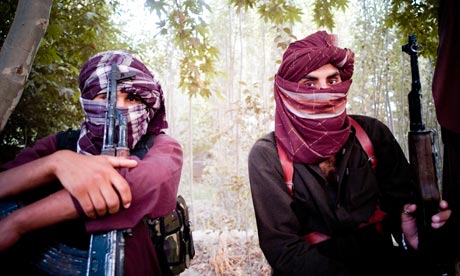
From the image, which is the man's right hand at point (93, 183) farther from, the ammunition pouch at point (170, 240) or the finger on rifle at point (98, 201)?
the ammunition pouch at point (170, 240)

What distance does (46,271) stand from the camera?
142cm

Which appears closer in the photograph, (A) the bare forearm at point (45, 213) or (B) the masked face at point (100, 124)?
(A) the bare forearm at point (45, 213)

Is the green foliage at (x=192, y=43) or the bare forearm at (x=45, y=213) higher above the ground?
the green foliage at (x=192, y=43)

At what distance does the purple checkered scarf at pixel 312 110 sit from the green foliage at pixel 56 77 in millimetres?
2204

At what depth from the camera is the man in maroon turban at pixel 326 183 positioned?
67.6 inches

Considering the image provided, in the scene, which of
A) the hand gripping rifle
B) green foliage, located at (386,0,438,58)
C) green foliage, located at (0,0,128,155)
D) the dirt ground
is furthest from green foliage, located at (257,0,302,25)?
the dirt ground

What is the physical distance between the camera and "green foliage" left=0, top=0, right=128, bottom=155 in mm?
3234

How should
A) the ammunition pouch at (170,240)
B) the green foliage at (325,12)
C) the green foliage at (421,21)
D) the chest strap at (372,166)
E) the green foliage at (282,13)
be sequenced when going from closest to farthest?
the ammunition pouch at (170,240) < the chest strap at (372,166) < the green foliage at (421,21) < the green foliage at (282,13) < the green foliage at (325,12)

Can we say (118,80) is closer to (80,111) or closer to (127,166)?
(127,166)

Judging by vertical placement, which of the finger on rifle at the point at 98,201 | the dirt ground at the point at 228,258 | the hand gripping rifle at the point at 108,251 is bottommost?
the dirt ground at the point at 228,258

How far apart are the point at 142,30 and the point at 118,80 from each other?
1384 cm

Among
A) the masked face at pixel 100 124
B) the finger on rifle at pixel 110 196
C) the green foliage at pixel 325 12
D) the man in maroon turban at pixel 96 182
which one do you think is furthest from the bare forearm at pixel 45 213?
the green foliage at pixel 325 12

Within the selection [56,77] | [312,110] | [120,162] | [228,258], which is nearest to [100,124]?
[120,162]

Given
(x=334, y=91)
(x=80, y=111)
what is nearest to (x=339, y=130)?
(x=334, y=91)
